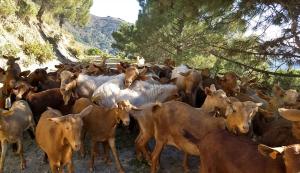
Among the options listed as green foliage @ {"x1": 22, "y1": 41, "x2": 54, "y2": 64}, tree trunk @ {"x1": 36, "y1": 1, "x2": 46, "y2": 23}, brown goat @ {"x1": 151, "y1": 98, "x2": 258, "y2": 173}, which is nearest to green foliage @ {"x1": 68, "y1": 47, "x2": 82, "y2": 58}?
tree trunk @ {"x1": 36, "y1": 1, "x2": 46, "y2": 23}

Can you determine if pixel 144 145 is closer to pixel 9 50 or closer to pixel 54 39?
pixel 9 50

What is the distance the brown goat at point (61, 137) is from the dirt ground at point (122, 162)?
104cm

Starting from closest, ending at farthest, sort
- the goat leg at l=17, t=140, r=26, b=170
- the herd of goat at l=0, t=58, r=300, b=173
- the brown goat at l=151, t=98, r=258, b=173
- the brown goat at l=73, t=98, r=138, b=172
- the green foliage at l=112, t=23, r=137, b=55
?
the herd of goat at l=0, t=58, r=300, b=173 → the brown goat at l=151, t=98, r=258, b=173 → the brown goat at l=73, t=98, r=138, b=172 → the goat leg at l=17, t=140, r=26, b=170 → the green foliage at l=112, t=23, r=137, b=55

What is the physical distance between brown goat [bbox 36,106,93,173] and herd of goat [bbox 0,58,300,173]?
0.05ft

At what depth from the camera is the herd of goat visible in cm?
549

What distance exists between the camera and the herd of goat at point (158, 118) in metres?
5.49

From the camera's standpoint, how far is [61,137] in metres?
6.68

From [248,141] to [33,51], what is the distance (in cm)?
2397

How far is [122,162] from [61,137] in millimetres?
1843

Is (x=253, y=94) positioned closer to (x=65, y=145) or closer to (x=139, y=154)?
(x=139, y=154)

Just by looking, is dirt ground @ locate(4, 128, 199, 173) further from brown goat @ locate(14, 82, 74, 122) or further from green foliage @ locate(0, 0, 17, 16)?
green foliage @ locate(0, 0, 17, 16)

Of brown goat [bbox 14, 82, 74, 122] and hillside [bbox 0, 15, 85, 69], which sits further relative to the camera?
hillside [bbox 0, 15, 85, 69]

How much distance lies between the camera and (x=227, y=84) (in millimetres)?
9531

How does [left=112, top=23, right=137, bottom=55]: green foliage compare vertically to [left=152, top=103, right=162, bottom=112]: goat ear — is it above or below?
below
